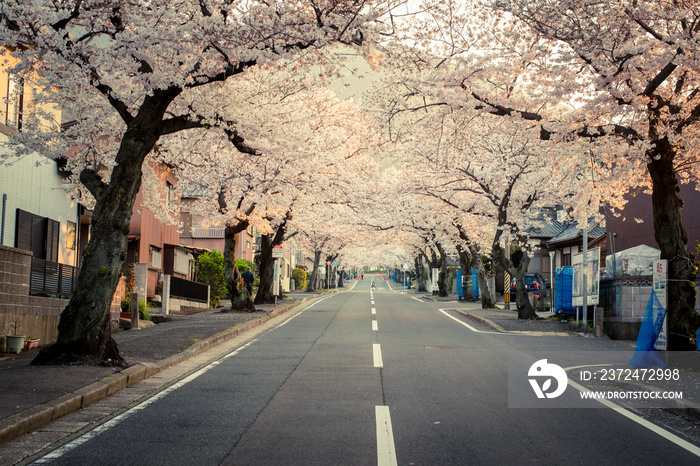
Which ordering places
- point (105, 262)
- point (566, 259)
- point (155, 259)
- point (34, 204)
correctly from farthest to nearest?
point (566, 259), point (155, 259), point (34, 204), point (105, 262)

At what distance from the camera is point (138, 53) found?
32.9 feet

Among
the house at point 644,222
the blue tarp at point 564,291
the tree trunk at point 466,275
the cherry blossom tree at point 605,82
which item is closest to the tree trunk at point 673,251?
the cherry blossom tree at point 605,82

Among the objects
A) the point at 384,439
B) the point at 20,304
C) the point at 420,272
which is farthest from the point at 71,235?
the point at 420,272

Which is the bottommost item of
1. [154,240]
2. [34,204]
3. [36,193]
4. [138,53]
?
[154,240]

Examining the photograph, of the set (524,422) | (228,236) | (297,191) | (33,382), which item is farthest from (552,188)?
(33,382)

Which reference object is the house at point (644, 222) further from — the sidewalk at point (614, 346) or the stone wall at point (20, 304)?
the stone wall at point (20, 304)

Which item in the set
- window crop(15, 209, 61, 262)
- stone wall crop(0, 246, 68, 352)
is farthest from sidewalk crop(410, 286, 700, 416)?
window crop(15, 209, 61, 262)

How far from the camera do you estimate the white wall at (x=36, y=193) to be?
49.2ft

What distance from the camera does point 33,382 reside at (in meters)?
7.61

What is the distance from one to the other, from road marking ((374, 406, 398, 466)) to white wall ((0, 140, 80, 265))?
434 inches

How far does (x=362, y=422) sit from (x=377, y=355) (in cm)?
559

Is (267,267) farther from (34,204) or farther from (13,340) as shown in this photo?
(13,340)

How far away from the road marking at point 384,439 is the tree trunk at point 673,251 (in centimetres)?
647

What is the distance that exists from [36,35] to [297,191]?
1479cm
